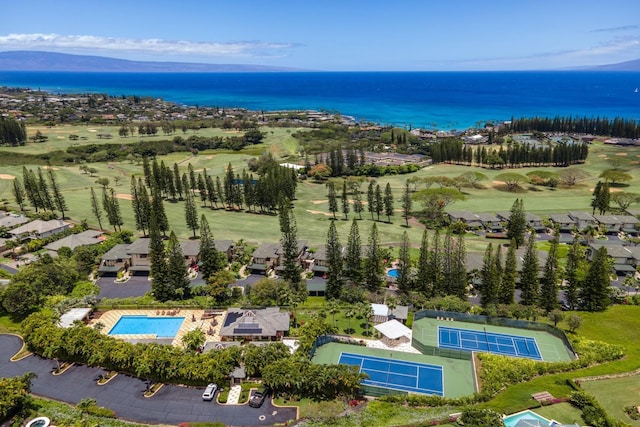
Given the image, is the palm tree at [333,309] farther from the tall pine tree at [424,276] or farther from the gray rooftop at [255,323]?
the tall pine tree at [424,276]

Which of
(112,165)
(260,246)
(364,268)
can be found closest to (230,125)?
(112,165)

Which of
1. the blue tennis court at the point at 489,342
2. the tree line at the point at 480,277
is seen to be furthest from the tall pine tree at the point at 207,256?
the blue tennis court at the point at 489,342

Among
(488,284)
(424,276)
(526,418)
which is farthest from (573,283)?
(526,418)

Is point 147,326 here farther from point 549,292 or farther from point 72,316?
point 549,292

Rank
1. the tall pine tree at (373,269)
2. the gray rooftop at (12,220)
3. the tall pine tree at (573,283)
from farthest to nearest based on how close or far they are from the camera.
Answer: the gray rooftop at (12,220) < the tall pine tree at (373,269) < the tall pine tree at (573,283)

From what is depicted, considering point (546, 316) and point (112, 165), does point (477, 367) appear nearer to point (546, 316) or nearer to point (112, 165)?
point (546, 316)

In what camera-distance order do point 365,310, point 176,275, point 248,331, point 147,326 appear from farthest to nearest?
point 176,275 < point 365,310 < point 147,326 < point 248,331

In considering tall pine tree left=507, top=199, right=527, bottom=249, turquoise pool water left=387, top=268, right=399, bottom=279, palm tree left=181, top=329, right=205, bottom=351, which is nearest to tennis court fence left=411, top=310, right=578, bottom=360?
turquoise pool water left=387, top=268, right=399, bottom=279

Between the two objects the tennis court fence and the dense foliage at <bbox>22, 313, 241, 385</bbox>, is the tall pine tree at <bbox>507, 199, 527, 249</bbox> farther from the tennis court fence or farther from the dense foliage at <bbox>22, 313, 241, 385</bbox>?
the dense foliage at <bbox>22, 313, 241, 385</bbox>
